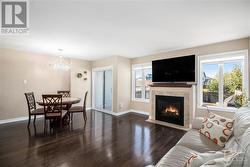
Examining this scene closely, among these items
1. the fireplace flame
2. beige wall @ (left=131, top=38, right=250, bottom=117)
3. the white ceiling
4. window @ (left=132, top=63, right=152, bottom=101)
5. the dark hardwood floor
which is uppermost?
the white ceiling

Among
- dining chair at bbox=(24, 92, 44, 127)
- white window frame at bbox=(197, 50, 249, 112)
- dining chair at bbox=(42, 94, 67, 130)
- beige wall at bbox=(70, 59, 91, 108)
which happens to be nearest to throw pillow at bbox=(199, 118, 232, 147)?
white window frame at bbox=(197, 50, 249, 112)

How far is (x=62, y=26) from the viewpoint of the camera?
8.76ft

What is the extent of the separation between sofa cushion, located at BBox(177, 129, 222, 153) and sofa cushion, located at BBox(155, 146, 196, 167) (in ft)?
0.42

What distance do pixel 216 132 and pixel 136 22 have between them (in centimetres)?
224

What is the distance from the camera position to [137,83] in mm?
5949

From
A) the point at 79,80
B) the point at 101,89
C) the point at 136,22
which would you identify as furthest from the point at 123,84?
the point at 136,22

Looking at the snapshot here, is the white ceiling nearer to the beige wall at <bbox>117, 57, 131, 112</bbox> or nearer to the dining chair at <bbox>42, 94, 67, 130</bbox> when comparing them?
the dining chair at <bbox>42, 94, 67, 130</bbox>

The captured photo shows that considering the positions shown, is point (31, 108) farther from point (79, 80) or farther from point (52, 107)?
point (79, 80)

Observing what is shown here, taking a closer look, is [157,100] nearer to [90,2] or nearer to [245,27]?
[245,27]

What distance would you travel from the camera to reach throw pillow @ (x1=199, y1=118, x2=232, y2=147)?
187 centimetres

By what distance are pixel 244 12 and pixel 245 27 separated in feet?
2.58

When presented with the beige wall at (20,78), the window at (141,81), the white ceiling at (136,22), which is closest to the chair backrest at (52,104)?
the white ceiling at (136,22)

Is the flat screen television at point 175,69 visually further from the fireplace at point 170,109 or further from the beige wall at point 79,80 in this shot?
the beige wall at point 79,80

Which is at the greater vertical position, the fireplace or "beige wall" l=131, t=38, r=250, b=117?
"beige wall" l=131, t=38, r=250, b=117
